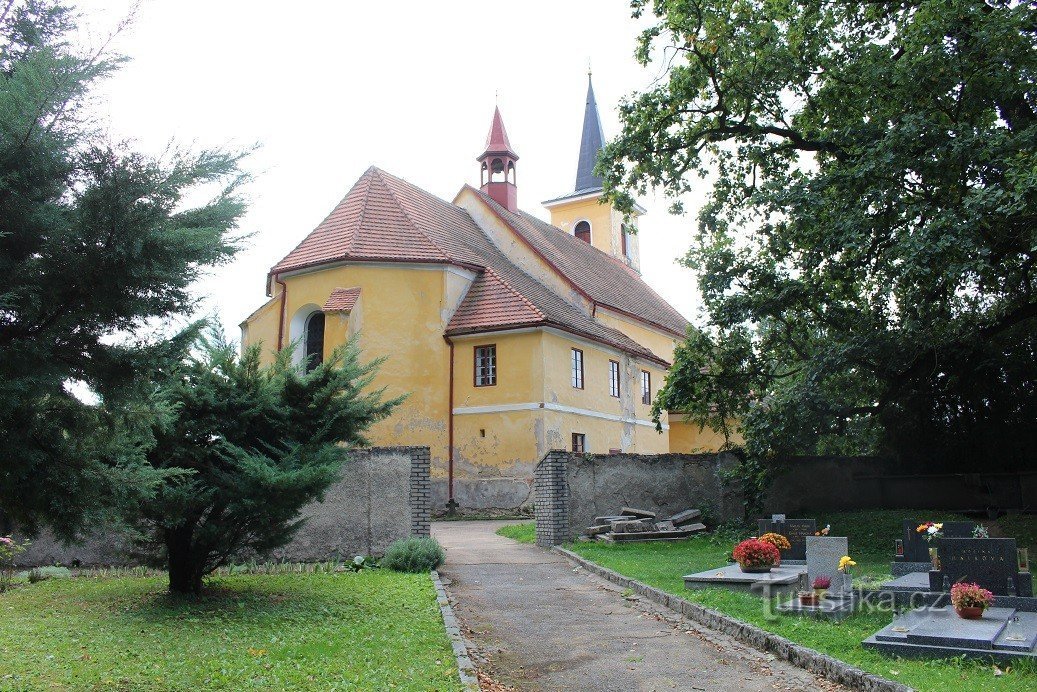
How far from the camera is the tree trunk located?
1119 centimetres

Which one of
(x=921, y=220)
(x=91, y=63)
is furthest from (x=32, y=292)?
(x=921, y=220)

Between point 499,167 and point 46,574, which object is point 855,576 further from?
point 499,167

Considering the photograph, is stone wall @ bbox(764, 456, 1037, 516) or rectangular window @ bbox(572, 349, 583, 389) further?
rectangular window @ bbox(572, 349, 583, 389)

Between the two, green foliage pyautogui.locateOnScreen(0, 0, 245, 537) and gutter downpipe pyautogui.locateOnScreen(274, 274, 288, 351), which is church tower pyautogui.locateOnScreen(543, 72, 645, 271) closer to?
gutter downpipe pyautogui.locateOnScreen(274, 274, 288, 351)

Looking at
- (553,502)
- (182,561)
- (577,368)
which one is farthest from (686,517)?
(182,561)

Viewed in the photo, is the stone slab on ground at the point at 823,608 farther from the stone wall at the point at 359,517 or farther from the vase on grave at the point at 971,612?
the stone wall at the point at 359,517

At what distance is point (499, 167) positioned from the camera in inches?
1529

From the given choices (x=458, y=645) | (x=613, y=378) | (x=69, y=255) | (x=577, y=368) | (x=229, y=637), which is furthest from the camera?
(x=613, y=378)

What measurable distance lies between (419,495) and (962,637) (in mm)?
9694

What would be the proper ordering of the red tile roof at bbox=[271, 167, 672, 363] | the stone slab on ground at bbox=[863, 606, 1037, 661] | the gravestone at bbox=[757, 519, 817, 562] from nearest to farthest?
the stone slab on ground at bbox=[863, 606, 1037, 661] < the gravestone at bbox=[757, 519, 817, 562] < the red tile roof at bbox=[271, 167, 672, 363]

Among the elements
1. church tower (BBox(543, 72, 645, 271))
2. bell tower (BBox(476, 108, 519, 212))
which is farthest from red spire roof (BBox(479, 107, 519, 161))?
church tower (BBox(543, 72, 645, 271))

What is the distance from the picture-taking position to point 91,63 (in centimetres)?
601

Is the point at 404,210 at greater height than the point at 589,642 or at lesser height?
greater

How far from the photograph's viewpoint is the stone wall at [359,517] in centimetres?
1478
